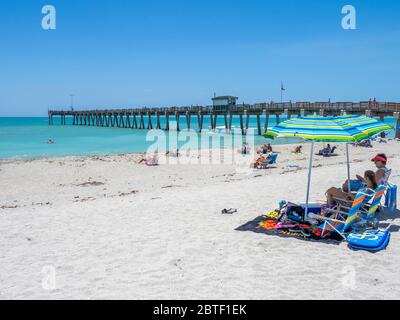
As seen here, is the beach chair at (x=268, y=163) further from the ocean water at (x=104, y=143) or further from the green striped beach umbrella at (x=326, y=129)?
the ocean water at (x=104, y=143)

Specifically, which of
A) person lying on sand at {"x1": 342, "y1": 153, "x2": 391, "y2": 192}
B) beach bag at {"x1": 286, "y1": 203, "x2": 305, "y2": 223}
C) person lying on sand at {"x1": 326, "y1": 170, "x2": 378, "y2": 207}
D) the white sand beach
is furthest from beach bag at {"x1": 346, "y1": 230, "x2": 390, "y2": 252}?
person lying on sand at {"x1": 342, "y1": 153, "x2": 391, "y2": 192}

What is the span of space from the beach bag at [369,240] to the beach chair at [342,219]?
18 centimetres

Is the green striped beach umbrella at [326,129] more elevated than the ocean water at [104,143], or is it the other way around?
the green striped beach umbrella at [326,129]

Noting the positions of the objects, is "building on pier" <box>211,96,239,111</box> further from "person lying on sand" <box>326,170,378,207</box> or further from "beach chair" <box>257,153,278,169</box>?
"person lying on sand" <box>326,170,378,207</box>

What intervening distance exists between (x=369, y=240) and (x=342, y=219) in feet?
2.14

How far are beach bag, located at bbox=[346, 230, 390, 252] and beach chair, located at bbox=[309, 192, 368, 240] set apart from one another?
181 mm

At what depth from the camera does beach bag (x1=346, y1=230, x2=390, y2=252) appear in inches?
202

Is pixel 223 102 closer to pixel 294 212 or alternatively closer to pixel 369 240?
pixel 294 212

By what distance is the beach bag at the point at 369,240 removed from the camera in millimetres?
5133

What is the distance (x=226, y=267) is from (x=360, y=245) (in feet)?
6.33

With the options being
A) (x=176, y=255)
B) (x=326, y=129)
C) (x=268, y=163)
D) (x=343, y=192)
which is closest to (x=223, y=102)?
(x=268, y=163)

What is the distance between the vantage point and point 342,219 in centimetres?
583

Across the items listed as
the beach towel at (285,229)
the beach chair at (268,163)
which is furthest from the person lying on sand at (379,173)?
the beach chair at (268,163)
